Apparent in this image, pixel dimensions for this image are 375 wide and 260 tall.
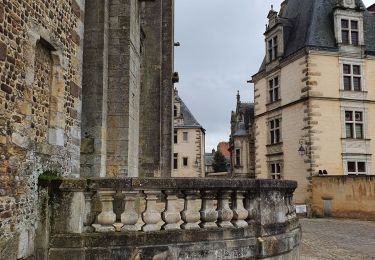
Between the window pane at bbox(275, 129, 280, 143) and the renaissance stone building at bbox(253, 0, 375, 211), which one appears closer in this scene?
the renaissance stone building at bbox(253, 0, 375, 211)

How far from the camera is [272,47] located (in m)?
27.1

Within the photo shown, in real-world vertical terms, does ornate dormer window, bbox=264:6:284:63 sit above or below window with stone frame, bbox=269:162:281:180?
above

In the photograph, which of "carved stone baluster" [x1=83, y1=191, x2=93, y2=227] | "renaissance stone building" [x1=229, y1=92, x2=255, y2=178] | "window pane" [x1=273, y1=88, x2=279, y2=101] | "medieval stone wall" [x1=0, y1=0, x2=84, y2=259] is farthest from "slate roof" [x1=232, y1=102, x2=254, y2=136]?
"carved stone baluster" [x1=83, y1=191, x2=93, y2=227]

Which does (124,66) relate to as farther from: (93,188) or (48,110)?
(93,188)

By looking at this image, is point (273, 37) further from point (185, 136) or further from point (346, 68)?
point (185, 136)

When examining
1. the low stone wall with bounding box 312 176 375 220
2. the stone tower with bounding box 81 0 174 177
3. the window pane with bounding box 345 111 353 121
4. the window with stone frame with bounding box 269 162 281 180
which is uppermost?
the window pane with bounding box 345 111 353 121

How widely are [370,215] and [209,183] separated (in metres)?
15.2

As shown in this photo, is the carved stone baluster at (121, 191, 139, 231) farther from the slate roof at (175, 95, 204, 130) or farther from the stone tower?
the slate roof at (175, 95, 204, 130)

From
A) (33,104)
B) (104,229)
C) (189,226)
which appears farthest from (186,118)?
(104,229)

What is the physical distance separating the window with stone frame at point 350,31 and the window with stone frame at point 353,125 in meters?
4.04

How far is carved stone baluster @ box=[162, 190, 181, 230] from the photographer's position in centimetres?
511

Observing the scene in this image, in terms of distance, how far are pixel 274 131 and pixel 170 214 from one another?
74.2 feet

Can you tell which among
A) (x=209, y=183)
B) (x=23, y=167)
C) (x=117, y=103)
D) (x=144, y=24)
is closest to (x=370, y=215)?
(x=144, y=24)

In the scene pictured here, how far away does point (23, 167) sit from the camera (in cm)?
553
